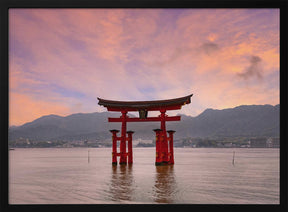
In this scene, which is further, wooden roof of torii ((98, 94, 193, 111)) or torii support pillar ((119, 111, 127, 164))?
torii support pillar ((119, 111, 127, 164))

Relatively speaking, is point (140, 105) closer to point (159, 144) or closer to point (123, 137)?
point (123, 137)

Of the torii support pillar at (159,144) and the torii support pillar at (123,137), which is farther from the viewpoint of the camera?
the torii support pillar at (123,137)

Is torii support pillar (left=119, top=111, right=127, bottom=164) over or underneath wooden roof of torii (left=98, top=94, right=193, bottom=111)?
underneath

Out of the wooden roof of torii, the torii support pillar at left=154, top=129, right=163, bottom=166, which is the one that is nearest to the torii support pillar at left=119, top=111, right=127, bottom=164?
the wooden roof of torii

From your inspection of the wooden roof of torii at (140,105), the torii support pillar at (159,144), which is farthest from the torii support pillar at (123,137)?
the torii support pillar at (159,144)

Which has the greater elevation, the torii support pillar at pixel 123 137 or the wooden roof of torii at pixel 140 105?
the wooden roof of torii at pixel 140 105

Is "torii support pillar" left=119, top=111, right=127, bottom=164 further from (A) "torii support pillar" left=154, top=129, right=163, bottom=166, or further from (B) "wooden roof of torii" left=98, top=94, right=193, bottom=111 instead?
(A) "torii support pillar" left=154, top=129, right=163, bottom=166

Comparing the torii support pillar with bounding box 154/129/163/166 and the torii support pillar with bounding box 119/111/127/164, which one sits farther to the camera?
the torii support pillar with bounding box 119/111/127/164

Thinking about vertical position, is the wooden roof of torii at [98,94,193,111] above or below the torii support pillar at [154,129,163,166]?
above

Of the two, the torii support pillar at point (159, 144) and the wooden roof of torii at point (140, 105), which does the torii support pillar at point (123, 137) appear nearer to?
the wooden roof of torii at point (140, 105)
